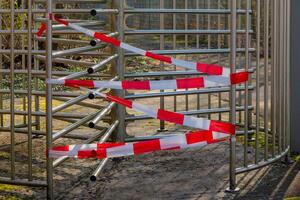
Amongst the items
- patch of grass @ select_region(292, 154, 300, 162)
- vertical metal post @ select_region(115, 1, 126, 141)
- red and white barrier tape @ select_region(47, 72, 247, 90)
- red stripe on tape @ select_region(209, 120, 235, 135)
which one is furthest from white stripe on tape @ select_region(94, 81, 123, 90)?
patch of grass @ select_region(292, 154, 300, 162)

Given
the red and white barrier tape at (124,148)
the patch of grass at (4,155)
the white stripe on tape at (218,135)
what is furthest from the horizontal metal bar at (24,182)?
the white stripe on tape at (218,135)

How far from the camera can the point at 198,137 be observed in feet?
14.6

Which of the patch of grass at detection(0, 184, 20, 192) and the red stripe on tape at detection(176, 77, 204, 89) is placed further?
the patch of grass at detection(0, 184, 20, 192)

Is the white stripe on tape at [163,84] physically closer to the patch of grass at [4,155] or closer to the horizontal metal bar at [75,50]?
the horizontal metal bar at [75,50]

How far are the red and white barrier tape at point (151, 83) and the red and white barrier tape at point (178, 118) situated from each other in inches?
3.8

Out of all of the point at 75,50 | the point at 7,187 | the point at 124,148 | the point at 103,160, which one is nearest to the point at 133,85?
the point at 124,148

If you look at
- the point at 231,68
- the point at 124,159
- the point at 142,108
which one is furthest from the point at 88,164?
the point at 231,68

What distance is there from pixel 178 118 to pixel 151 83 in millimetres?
303

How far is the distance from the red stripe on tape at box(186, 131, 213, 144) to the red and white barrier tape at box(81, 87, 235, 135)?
0.12 feet

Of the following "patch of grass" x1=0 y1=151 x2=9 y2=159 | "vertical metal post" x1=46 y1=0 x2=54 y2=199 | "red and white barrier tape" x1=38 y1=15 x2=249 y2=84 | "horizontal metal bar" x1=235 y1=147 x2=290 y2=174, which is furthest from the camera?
"patch of grass" x1=0 y1=151 x2=9 y2=159

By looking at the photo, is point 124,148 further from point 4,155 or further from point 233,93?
point 4,155

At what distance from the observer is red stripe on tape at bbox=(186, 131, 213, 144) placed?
4398mm

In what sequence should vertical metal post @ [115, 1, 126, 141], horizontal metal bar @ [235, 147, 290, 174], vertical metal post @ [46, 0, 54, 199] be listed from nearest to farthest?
vertical metal post @ [46, 0, 54, 199], horizontal metal bar @ [235, 147, 290, 174], vertical metal post @ [115, 1, 126, 141]

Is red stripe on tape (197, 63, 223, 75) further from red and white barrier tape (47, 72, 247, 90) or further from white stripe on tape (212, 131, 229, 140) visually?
white stripe on tape (212, 131, 229, 140)
